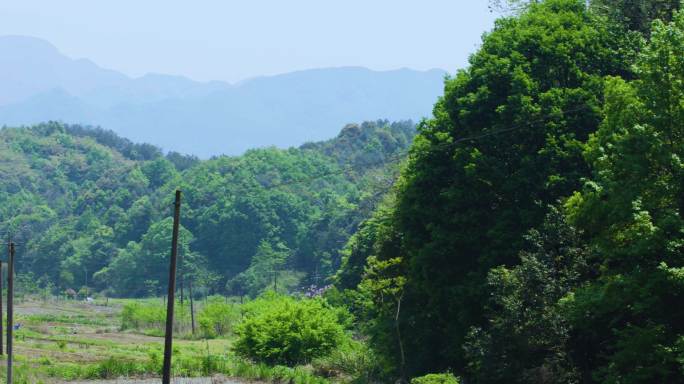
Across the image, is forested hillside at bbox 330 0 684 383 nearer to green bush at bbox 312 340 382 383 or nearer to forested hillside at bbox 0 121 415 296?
green bush at bbox 312 340 382 383

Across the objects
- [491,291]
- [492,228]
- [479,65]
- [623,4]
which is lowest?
[491,291]

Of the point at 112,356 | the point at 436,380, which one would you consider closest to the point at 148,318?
the point at 112,356

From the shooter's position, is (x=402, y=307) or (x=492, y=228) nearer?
(x=492, y=228)

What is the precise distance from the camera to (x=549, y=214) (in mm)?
33375

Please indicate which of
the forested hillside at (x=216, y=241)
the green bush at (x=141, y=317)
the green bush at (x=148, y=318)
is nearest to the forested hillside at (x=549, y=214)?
the green bush at (x=148, y=318)

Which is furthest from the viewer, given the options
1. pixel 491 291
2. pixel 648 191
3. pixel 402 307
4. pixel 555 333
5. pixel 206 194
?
pixel 206 194

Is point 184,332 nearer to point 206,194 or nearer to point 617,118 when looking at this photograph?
point 617,118

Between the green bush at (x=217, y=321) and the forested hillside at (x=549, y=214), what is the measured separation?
134ft

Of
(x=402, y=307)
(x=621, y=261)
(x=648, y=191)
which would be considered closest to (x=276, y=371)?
(x=402, y=307)

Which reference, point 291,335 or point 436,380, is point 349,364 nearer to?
point 291,335

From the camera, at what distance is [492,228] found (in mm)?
36688

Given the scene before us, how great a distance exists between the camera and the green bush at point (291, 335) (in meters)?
52.2

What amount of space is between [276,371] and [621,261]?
21105mm

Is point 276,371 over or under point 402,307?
under
